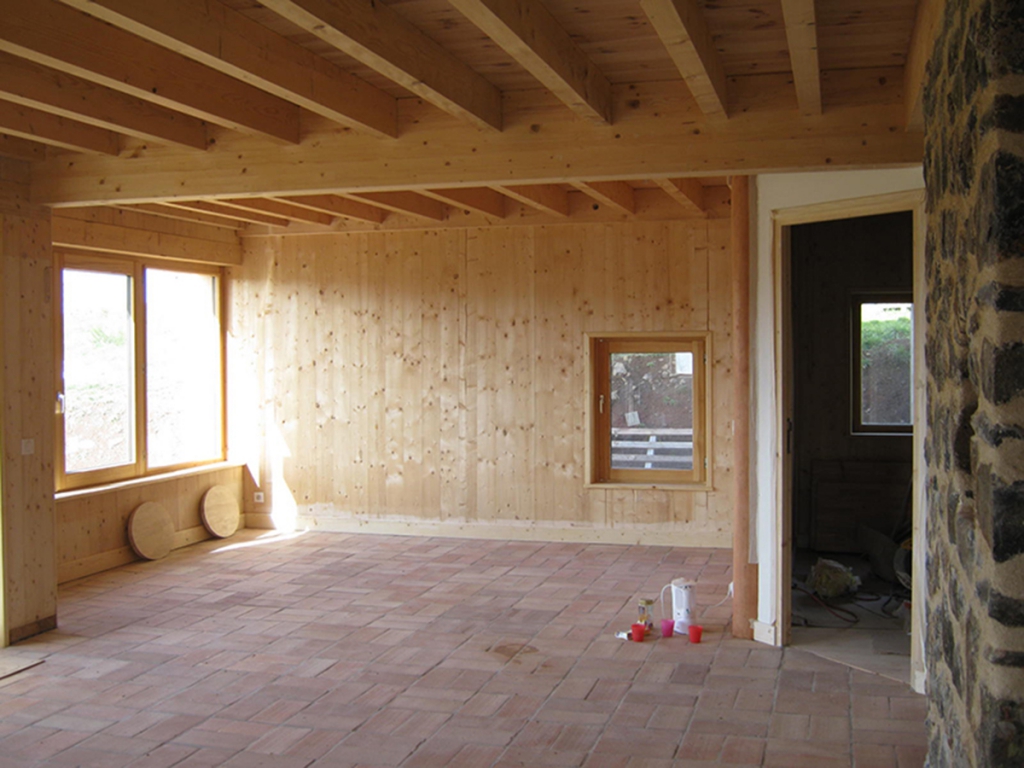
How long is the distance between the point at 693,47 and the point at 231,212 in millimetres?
5129

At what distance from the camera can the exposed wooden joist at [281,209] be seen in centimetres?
705

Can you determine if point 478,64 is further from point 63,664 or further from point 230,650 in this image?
point 63,664

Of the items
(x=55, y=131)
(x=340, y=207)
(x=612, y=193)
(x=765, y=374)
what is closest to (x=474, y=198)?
(x=612, y=193)

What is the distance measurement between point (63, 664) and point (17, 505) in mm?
966

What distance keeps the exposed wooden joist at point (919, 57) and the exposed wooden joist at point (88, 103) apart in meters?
3.39

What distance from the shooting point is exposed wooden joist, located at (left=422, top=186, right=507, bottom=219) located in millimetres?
6487

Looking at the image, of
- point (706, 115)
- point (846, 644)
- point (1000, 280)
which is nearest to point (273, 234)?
point (706, 115)

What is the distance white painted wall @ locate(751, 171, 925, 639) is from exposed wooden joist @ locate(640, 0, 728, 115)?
38.3 inches

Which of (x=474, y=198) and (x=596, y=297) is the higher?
(x=474, y=198)

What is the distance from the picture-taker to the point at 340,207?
746 centimetres

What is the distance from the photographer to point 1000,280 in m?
1.96

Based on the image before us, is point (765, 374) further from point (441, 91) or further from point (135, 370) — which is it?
point (135, 370)

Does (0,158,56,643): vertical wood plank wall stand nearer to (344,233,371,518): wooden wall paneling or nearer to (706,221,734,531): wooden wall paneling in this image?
(344,233,371,518): wooden wall paneling

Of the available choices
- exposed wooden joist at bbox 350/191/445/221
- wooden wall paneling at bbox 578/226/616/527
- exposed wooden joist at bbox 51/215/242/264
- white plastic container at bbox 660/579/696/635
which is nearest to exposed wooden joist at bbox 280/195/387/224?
exposed wooden joist at bbox 350/191/445/221
